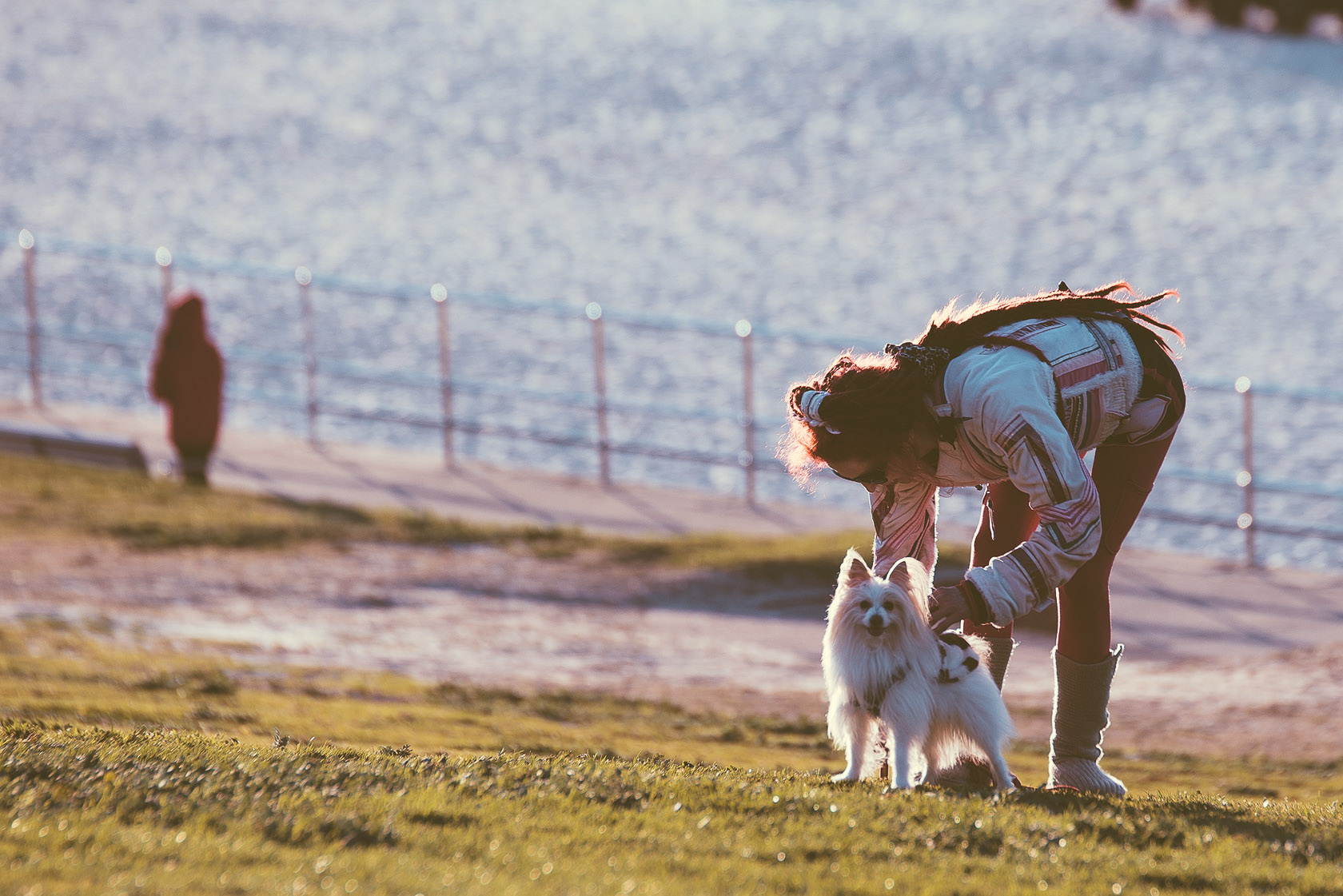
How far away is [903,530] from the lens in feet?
16.8

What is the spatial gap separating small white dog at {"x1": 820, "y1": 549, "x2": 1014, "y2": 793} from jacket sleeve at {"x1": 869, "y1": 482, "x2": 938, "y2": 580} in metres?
0.24

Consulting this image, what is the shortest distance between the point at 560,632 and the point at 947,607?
216 inches

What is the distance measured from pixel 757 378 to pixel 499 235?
1260cm

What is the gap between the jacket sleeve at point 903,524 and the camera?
505 cm

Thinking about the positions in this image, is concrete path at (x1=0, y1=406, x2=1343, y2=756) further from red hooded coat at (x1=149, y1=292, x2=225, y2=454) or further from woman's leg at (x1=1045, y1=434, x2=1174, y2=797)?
woman's leg at (x1=1045, y1=434, x2=1174, y2=797)

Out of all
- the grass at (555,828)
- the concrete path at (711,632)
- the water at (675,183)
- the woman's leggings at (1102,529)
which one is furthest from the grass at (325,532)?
the woman's leggings at (1102,529)

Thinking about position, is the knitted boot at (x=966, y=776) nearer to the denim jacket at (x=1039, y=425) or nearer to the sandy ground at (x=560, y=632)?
the denim jacket at (x=1039, y=425)

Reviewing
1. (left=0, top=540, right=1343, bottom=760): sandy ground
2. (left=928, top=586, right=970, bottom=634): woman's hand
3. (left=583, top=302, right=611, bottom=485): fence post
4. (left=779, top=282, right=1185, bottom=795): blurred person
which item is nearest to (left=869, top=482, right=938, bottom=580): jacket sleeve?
(left=779, top=282, right=1185, bottom=795): blurred person

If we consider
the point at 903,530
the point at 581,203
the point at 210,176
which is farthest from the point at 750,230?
the point at 903,530

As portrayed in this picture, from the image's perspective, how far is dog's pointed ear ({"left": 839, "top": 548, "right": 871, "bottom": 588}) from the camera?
479 cm

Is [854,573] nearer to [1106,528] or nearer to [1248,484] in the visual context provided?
[1106,528]

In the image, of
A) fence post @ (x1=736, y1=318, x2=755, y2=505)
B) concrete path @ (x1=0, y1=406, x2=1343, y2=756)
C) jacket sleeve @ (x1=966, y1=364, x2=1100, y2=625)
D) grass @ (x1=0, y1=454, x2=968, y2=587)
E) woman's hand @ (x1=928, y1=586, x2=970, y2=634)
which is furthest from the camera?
fence post @ (x1=736, y1=318, x2=755, y2=505)

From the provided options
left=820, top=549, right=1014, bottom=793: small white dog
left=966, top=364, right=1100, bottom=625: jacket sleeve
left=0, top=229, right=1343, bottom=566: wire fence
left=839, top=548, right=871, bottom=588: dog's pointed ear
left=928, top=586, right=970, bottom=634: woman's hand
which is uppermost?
left=966, top=364, right=1100, bottom=625: jacket sleeve

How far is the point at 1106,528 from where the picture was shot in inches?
195
